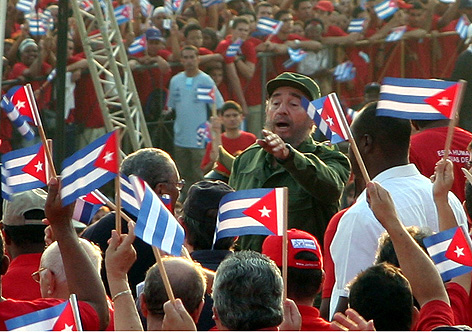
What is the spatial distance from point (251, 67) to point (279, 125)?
6968 millimetres

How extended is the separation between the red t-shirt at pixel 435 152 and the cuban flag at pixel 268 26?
7376 mm

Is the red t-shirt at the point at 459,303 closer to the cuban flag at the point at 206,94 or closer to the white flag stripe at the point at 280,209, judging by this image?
the white flag stripe at the point at 280,209

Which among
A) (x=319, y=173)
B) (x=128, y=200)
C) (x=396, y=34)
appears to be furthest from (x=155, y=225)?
(x=396, y=34)

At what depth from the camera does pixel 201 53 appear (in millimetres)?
13250

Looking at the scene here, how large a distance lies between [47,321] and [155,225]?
23.1 inches

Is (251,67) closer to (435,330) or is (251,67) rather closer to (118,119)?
(118,119)

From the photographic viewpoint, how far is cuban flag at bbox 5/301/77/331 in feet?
11.9

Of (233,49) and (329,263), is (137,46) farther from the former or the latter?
(329,263)

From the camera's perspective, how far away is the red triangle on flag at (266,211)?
458 centimetres

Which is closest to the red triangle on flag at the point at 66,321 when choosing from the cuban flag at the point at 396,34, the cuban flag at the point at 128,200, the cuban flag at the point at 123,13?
the cuban flag at the point at 128,200

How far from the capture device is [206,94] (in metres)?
12.6

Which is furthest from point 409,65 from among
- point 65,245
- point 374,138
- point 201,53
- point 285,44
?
point 65,245

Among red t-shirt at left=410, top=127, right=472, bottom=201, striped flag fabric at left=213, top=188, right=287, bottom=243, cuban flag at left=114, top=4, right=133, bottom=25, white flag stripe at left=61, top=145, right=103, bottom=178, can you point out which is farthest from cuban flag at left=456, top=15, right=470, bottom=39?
white flag stripe at left=61, top=145, right=103, bottom=178

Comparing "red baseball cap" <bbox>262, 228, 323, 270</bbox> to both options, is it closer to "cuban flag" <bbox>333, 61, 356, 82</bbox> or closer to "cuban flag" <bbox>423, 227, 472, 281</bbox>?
"cuban flag" <bbox>423, 227, 472, 281</bbox>
